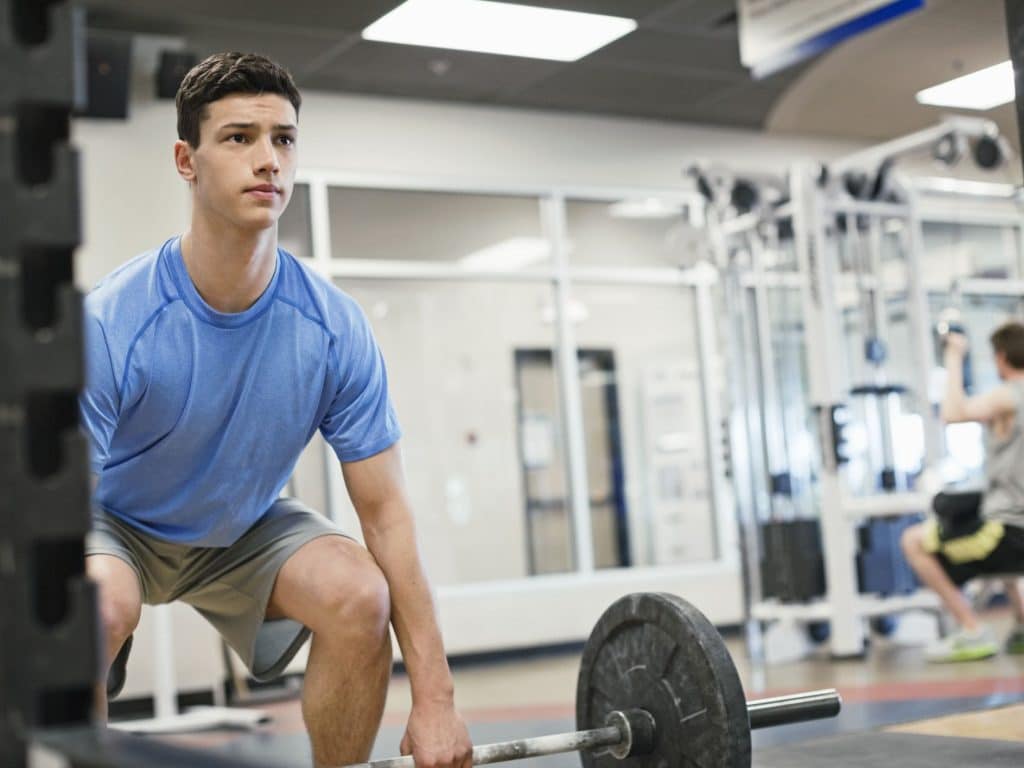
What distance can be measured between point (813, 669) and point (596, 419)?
246 cm

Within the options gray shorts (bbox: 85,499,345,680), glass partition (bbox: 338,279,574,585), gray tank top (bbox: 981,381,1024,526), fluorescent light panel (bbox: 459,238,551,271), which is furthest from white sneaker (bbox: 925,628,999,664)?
gray shorts (bbox: 85,499,345,680)

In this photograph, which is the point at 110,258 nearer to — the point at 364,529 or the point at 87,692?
the point at 364,529

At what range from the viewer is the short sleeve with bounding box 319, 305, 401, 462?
6.19ft

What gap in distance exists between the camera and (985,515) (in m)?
4.95

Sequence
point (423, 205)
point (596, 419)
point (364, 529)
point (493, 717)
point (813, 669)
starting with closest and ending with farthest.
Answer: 1. point (364, 529)
2. point (493, 717)
3. point (813, 669)
4. point (423, 205)
5. point (596, 419)

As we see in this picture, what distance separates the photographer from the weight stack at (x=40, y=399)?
868mm

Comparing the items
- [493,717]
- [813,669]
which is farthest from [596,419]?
[493,717]

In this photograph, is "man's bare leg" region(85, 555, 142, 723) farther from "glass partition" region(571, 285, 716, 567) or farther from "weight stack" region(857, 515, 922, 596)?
"glass partition" region(571, 285, 716, 567)

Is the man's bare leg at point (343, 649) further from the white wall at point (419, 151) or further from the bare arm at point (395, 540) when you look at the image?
the white wall at point (419, 151)

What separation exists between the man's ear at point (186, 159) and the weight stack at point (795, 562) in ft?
13.7

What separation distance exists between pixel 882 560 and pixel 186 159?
4331mm

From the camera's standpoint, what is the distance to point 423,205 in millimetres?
6672

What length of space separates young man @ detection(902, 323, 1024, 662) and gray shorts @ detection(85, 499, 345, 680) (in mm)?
3504

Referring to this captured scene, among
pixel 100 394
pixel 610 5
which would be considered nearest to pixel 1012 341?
pixel 610 5
